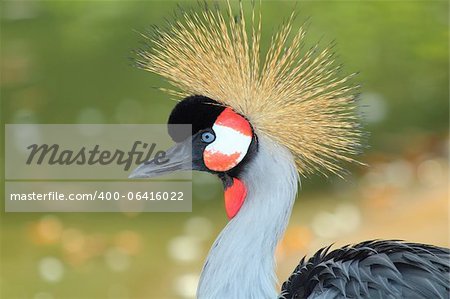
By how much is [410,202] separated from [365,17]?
34.0 inches

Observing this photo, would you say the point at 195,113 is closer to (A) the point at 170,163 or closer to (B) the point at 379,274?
(A) the point at 170,163

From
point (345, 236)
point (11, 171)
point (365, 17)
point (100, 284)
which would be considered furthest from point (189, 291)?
point (365, 17)

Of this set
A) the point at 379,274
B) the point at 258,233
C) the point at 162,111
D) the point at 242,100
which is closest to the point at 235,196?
the point at 258,233

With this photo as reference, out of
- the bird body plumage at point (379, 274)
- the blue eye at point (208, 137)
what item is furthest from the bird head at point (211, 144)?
the bird body plumage at point (379, 274)

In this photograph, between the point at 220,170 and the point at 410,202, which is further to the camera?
the point at 410,202

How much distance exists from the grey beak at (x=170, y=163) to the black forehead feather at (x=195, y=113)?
3cm

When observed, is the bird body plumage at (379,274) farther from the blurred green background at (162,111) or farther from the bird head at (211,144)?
the blurred green background at (162,111)

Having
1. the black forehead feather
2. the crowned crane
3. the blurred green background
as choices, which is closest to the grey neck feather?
the crowned crane

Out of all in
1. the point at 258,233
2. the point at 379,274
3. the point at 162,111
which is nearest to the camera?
the point at 379,274

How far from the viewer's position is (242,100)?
1.78 metres

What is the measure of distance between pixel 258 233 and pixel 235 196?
0.11 metres

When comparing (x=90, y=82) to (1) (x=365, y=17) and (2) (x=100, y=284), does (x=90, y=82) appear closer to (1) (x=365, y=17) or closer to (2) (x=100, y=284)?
(2) (x=100, y=284)

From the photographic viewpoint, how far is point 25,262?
11.3 ft

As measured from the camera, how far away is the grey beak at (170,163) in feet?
5.86
